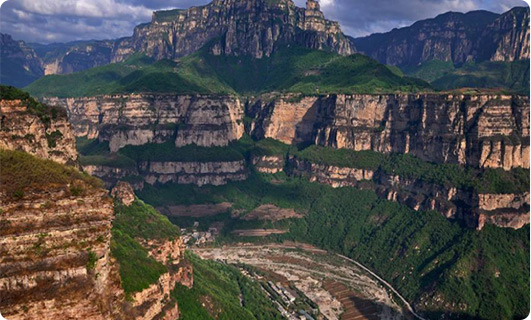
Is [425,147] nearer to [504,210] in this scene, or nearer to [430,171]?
[430,171]

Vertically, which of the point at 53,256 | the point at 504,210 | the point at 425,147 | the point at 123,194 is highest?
the point at 425,147

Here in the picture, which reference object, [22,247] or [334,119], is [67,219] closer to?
[22,247]

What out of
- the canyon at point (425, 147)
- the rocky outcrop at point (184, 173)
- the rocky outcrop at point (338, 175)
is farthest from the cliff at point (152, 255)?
the rocky outcrop at point (338, 175)

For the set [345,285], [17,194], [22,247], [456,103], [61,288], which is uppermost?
[456,103]

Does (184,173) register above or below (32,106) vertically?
below

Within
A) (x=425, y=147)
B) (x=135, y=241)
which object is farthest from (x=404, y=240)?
(x=135, y=241)

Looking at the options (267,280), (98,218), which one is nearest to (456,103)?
(267,280)
